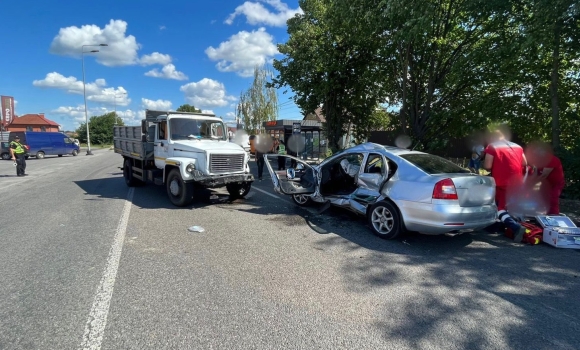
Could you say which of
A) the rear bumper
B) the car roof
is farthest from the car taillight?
the car roof

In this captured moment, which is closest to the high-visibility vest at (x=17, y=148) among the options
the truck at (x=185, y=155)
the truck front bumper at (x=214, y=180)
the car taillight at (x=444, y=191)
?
the truck at (x=185, y=155)

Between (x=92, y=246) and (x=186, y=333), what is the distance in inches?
119

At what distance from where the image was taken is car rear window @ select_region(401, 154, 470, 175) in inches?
200

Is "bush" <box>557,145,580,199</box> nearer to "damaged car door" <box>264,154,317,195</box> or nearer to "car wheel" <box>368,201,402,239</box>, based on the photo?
"car wheel" <box>368,201,402,239</box>

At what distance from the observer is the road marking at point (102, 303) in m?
2.62

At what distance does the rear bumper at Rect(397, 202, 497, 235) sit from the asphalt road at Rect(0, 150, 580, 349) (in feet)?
1.24

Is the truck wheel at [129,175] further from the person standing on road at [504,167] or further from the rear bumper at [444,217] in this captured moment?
the person standing on road at [504,167]

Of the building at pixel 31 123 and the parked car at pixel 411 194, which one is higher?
the building at pixel 31 123

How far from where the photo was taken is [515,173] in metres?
5.78

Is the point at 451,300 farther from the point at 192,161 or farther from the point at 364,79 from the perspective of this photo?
the point at 364,79

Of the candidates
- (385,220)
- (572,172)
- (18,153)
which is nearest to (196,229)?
(385,220)

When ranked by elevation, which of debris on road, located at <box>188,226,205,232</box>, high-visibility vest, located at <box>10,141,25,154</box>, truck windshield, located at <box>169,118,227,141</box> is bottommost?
debris on road, located at <box>188,226,205,232</box>

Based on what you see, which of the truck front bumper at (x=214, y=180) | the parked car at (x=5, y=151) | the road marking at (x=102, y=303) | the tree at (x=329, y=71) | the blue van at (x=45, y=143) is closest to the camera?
the road marking at (x=102, y=303)

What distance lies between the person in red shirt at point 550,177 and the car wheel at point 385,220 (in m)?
3.27
